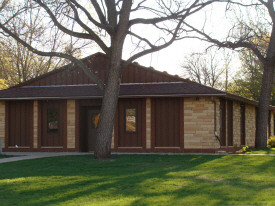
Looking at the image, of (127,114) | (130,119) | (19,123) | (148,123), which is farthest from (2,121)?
(148,123)

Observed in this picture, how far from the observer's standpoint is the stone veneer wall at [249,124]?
74.3ft

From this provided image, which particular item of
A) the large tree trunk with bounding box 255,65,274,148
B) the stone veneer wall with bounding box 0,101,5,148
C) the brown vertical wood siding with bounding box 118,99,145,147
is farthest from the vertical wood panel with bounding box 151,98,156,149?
the stone veneer wall with bounding box 0,101,5,148

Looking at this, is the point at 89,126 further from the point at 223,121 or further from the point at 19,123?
the point at 223,121

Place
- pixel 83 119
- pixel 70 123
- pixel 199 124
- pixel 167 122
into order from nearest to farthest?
pixel 199 124 → pixel 167 122 → pixel 70 123 → pixel 83 119

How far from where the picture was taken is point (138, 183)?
28.8 feet

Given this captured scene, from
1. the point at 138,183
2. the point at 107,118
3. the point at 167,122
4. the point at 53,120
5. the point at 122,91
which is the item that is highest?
the point at 122,91

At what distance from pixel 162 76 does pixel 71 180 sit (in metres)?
10.4

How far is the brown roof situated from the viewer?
17062mm

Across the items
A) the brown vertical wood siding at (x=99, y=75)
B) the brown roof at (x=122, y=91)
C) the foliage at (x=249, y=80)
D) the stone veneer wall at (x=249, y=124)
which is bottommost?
the stone veneer wall at (x=249, y=124)

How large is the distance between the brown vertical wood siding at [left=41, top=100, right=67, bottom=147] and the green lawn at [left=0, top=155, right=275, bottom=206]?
5.91 metres

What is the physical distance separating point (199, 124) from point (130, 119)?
3564mm

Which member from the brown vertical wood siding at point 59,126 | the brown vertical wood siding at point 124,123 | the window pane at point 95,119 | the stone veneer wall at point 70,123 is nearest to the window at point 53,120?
the brown vertical wood siding at point 59,126

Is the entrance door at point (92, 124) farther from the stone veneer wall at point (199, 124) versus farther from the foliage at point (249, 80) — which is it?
the foliage at point (249, 80)

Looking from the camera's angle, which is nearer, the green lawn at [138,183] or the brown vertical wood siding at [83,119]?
the green lawn at [138,183]
